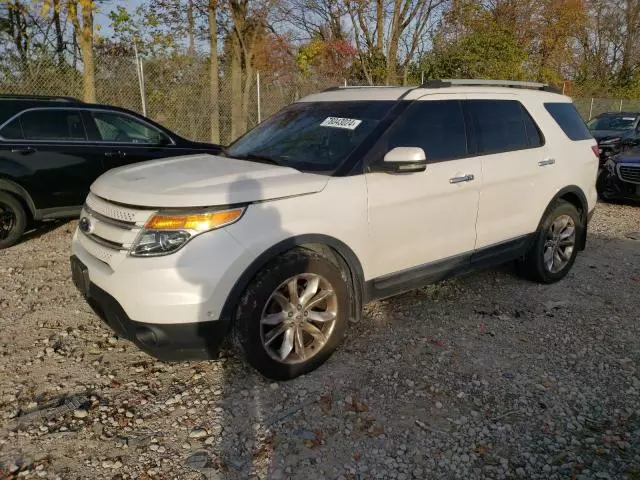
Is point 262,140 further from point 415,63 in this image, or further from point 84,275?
point 415,63

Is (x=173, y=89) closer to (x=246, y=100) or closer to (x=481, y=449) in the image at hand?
(x=246, y=100)

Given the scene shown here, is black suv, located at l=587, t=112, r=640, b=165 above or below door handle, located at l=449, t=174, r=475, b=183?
above

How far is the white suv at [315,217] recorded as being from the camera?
9.17 feet

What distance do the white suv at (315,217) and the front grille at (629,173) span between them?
15.4ft

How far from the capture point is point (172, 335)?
2793mm

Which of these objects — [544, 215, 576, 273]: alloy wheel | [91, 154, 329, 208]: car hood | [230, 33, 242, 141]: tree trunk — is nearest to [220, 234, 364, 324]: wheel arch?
[91, 154, 329, 208]: car hood

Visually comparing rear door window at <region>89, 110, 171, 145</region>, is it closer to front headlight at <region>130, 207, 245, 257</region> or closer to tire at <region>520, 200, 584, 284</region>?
front headlight at <region>130, 207, 245, 257</region>

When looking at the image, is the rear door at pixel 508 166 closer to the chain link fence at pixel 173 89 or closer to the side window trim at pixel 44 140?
the side window trim at pixel 44 140

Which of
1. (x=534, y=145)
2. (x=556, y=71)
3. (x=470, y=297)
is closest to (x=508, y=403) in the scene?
(x=470, y=297)

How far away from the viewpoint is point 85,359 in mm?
3488

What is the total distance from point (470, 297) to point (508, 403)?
166cm

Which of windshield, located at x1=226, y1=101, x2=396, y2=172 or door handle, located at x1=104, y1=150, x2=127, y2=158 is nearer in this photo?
windshield, located at x1=226, y1=101, x2=396, y2=172

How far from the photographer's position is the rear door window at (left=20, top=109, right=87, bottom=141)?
5863 millimetres

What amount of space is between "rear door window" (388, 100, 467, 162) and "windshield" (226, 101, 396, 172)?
17 centimetres
